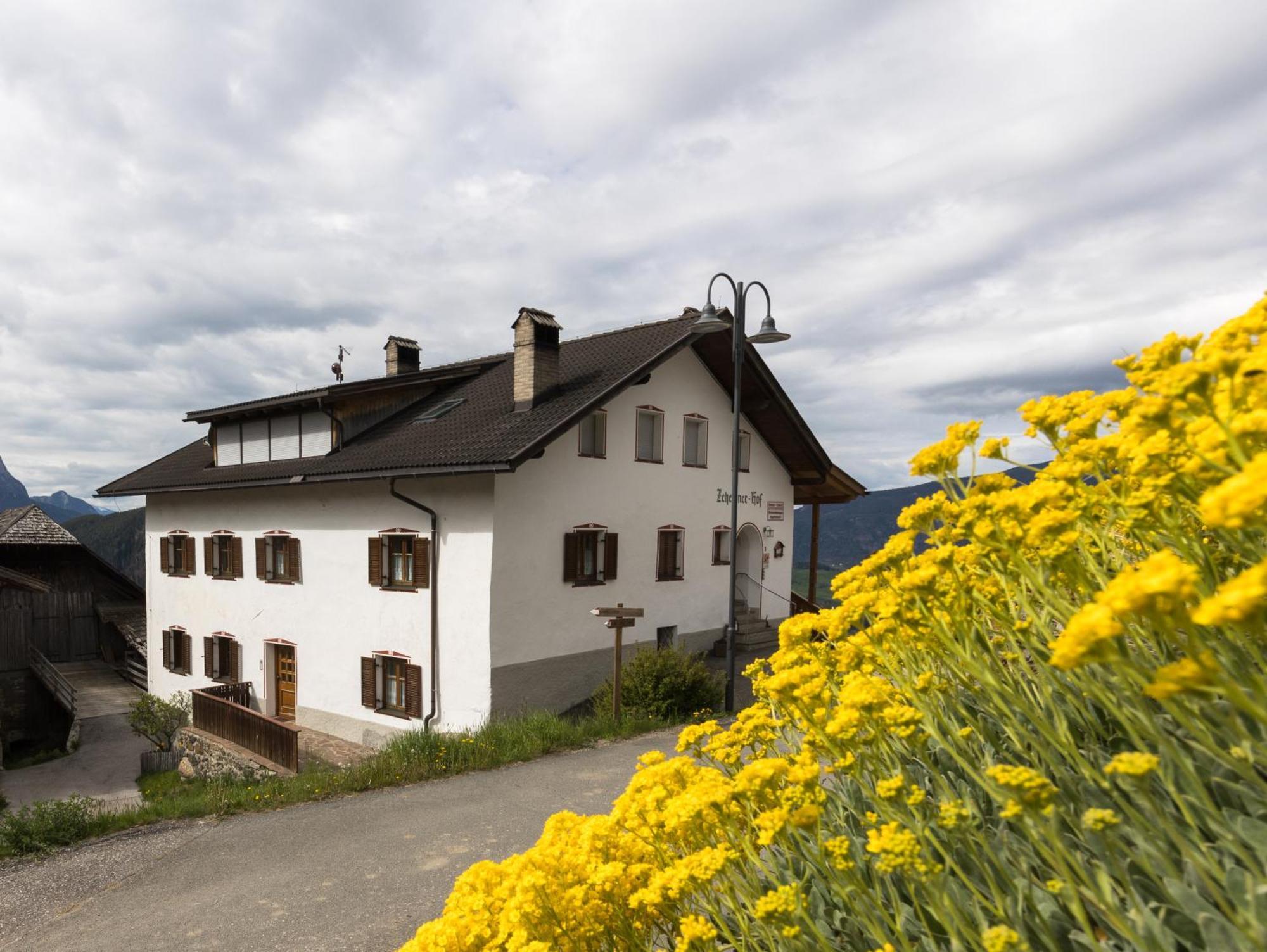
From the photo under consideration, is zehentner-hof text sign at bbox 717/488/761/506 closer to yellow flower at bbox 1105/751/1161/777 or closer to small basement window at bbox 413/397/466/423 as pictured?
small basement window at bbox 413/397/466/423

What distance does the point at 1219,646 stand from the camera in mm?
1713

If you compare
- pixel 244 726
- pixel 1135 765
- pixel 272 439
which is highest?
pixel 272 439

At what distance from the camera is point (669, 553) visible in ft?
57.3

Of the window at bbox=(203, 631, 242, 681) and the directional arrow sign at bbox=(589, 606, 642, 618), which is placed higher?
the directional arrow sign at bbox=(589, 606, 642, 618)

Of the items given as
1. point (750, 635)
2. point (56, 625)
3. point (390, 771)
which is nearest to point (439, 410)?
point (750, 635)

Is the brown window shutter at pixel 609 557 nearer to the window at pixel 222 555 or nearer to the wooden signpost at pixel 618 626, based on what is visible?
the wooden signpost at pixel 618 626

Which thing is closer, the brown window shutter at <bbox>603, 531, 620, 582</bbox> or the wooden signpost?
the wooden signpost

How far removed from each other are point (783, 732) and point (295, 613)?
16726mm

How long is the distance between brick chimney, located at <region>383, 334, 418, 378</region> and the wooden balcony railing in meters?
9.55

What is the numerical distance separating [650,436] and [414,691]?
24.7 ft

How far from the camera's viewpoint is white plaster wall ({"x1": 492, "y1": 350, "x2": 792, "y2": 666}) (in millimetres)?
13961

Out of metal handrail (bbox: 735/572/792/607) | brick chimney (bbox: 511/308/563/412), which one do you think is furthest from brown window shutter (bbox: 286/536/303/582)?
metal handrail (bbox: 735/572/792/607)

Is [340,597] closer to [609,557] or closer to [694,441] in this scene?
[609,557]

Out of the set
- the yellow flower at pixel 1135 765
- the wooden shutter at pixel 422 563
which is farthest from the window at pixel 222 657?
the yellow flower at pixel 1135 765
